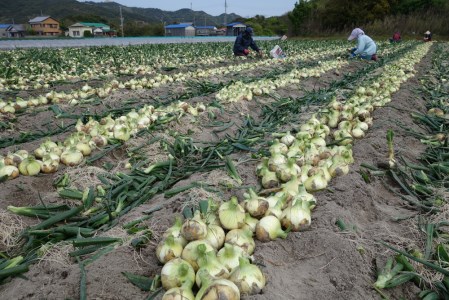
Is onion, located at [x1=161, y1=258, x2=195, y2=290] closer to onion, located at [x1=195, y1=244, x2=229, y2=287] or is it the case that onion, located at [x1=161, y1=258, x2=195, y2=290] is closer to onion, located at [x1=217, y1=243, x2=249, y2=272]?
onion, located at [x1=195, y1=244, x2=229, y2=287]

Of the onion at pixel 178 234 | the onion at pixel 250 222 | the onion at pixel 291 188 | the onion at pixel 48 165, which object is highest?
the onion at pixel 291 188

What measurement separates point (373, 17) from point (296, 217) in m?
45.2

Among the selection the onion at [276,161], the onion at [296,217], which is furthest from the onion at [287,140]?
the onion at [296,217]

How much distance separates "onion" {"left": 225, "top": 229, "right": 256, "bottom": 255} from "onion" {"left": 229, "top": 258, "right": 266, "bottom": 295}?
23 centimetres

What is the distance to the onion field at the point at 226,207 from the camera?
5.84 ft

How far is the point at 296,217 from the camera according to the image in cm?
215

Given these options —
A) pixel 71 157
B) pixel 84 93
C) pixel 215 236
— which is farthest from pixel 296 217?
pixel 84 93

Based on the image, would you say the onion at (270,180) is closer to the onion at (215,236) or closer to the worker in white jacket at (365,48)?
the onion at (215,236)

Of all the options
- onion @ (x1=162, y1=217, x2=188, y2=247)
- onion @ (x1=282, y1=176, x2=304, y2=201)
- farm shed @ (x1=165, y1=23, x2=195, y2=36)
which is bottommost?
onion @ (x1=162, y1=217, x2=188, y2=247)

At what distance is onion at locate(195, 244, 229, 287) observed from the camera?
1664 mm

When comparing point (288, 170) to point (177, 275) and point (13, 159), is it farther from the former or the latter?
point (13, 159)

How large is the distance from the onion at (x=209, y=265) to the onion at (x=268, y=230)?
433 millimetres

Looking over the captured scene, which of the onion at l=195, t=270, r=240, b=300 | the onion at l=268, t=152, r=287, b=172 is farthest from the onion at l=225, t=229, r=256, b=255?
the onion at l=268, t=152, r=287, b=172

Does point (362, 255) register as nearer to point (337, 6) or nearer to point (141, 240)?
point (141, 240)
